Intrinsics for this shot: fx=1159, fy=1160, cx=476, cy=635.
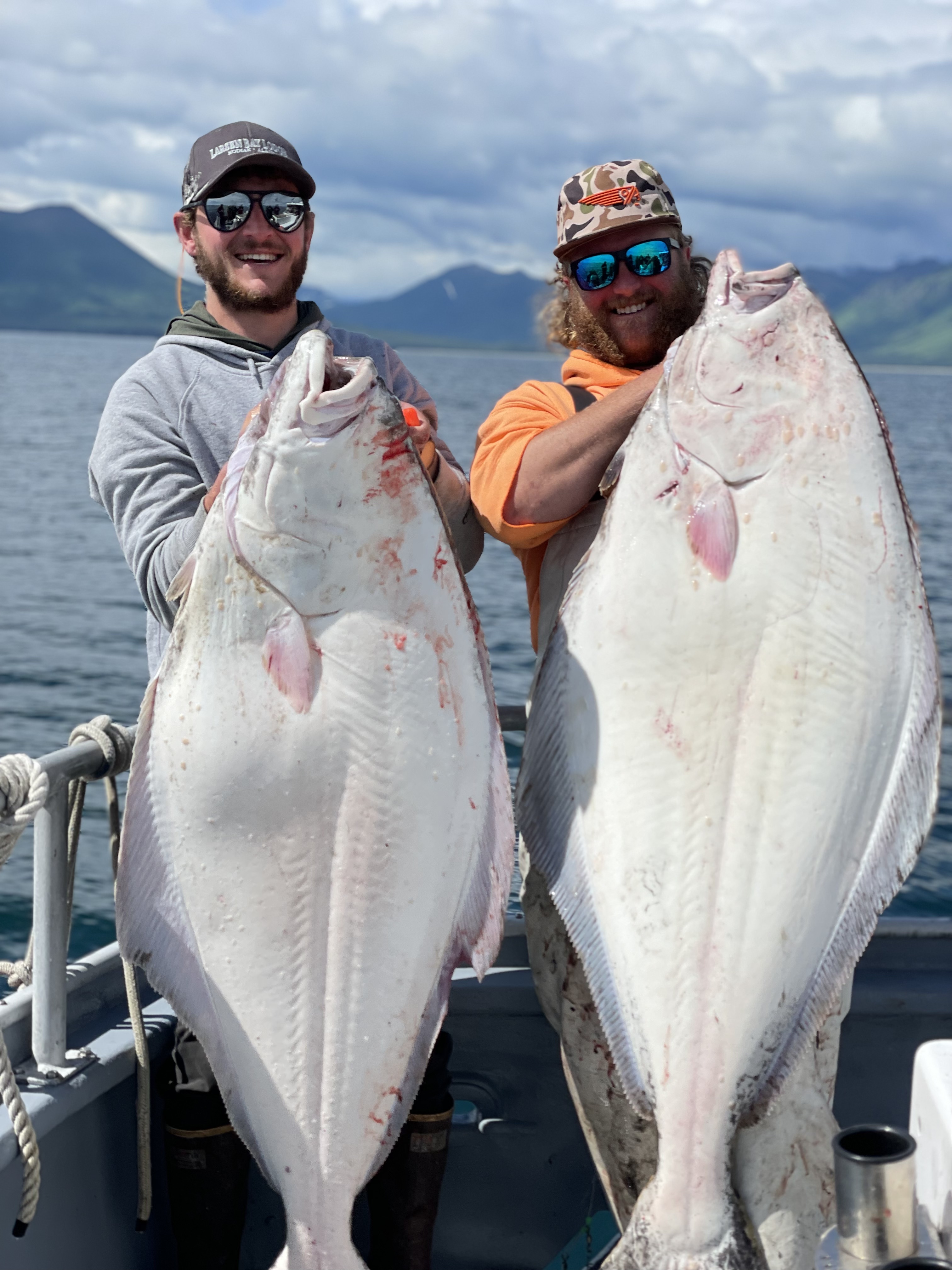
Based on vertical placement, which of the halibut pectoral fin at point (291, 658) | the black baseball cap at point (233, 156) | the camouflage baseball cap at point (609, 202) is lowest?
the halibut pectoral fin at point (291, 658)

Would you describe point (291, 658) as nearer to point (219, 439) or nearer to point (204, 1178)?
point (219, 439)

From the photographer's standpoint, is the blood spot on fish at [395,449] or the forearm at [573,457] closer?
the blood spot on fish at [395,449]

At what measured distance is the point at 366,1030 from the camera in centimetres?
197

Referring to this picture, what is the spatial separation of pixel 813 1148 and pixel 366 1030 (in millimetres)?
909

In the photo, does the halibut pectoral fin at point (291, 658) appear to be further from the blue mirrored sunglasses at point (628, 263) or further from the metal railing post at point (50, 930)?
the blue mirrored sunglasses at point (628, 263)

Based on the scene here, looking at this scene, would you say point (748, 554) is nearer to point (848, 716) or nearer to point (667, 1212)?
point (848, 716)

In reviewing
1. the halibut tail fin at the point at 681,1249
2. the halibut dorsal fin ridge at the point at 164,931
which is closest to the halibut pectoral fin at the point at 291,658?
the halibut dorsal fin ridge at the point at 164,931

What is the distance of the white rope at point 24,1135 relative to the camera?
6.46 feet

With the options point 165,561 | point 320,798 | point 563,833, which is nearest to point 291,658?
point 320,798

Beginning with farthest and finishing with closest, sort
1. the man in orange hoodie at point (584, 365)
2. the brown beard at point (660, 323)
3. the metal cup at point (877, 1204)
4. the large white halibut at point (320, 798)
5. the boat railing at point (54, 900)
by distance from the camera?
the brown beard at point (660, 323) < the man in orange hoodie at point (584, 365) < the boat railing at point (54, 900) < the large white halibut at point (320, 798) < the metal cup at point (877, 1204)

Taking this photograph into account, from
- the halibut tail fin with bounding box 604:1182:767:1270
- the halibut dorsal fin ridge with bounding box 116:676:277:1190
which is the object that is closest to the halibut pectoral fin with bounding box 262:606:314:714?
the halibut dorsal fin ridge with bounding box 116:676:277:1190

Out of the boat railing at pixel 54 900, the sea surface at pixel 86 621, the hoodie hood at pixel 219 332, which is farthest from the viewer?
the sea surface at pixel 86 621

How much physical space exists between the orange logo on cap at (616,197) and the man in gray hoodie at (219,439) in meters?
0.56

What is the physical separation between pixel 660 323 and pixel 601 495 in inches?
18.4
